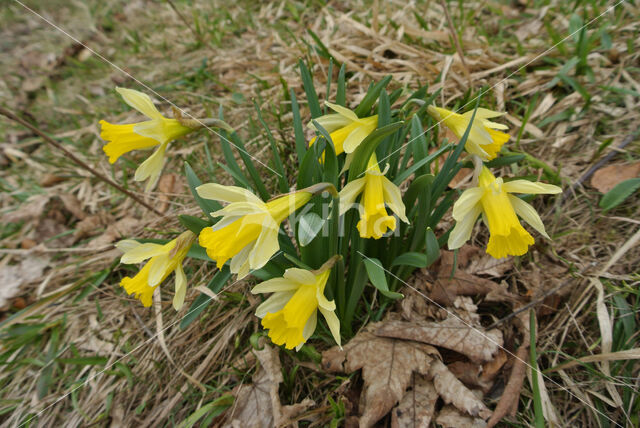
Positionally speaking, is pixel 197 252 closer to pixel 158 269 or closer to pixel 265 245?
pixel 158 269

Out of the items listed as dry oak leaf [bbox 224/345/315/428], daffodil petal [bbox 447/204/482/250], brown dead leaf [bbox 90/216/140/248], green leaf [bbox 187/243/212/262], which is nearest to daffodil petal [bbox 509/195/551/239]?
daffodil petal [bbox 447/204/482/250]

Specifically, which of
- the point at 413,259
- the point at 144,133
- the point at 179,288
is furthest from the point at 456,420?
the point at 144,133

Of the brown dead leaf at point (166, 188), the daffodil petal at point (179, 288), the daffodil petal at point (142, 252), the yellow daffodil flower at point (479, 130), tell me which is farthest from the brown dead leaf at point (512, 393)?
the brown dead leaf at point (166, 188)

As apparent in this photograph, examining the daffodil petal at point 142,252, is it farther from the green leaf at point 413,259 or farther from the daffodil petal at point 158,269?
the green leaf at point 413,259

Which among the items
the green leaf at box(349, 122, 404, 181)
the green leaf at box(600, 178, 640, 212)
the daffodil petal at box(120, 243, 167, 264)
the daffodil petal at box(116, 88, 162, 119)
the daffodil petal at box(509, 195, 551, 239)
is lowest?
the green leaf at box(600, 178, 640, 212)

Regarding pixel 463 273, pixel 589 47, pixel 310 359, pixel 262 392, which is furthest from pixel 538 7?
pixel 262 392

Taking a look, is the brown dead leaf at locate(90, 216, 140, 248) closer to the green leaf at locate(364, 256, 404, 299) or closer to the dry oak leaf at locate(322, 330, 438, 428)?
the dry oak leaf at locate(322, 330, 438, 428)

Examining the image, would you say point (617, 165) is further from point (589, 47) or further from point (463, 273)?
point (463, 273)
